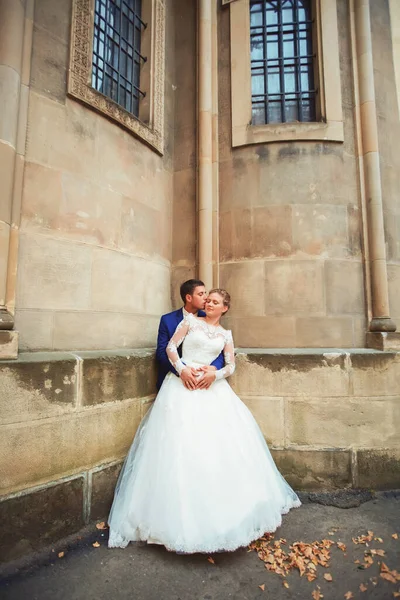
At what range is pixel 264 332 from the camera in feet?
14.0

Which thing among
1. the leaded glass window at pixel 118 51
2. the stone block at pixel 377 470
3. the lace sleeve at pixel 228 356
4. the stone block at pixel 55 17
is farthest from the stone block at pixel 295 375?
the stone block at pixel 55 17

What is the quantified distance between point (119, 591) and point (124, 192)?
3.42 m

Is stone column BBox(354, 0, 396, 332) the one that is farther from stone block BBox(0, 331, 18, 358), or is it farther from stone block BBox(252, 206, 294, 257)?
stone block BBox(0, 331, 18, 358)

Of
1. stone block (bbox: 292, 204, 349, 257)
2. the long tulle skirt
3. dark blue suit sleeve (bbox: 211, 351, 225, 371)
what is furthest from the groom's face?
stone block (bbox: 292, 204, 349, 257)

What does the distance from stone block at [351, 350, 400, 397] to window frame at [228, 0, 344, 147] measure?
8.51 ft

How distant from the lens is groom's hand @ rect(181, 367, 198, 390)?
9.99ft

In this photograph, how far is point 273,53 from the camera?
4820 mm

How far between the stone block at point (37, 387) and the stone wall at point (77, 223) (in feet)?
1.67

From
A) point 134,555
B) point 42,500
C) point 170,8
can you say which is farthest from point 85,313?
point 170,8

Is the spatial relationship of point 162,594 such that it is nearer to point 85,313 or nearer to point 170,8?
point 85,313

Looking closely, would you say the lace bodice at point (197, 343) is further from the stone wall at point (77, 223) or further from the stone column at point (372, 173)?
the stone column at point (372, 173)

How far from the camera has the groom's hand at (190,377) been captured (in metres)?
3.04

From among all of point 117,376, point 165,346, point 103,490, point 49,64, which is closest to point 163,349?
point 165,346

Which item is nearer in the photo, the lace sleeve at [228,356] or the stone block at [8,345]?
the stone block at [8,345]
